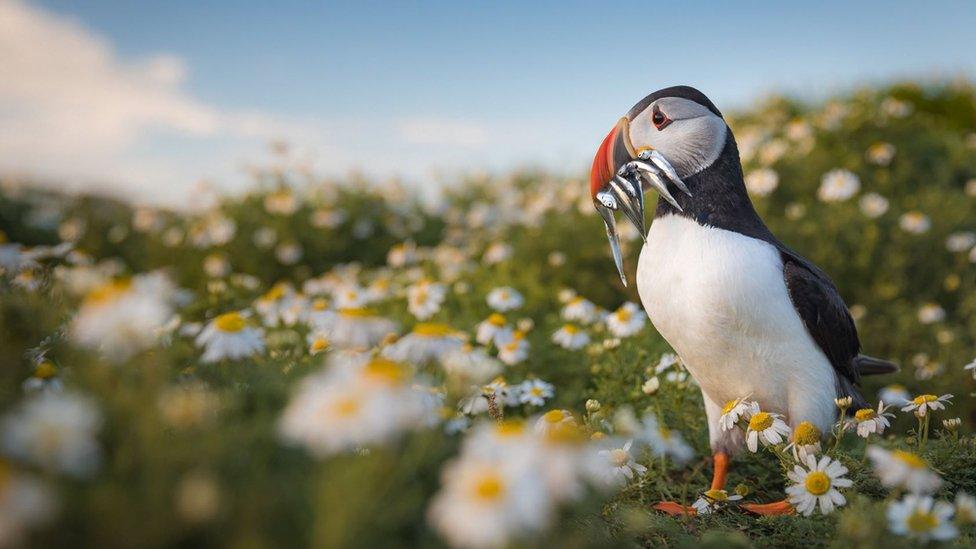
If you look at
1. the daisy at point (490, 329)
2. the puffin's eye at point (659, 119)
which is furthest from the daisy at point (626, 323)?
the puffin's eye at point (659, 119)

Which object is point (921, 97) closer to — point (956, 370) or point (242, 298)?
point (956, 370)

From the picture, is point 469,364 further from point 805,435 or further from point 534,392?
point 805,435

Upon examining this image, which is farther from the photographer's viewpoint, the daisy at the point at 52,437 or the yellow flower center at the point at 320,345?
the yellow flower center at the point at 320,345

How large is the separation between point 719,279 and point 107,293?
198 cm

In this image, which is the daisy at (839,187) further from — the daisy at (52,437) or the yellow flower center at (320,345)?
the daisy at (52,437)

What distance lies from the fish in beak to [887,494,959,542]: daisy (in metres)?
1.36

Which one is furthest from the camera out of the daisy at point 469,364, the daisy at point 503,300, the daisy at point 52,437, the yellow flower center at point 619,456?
the daisy at point 503,300

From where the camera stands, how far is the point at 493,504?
1170 millimetres

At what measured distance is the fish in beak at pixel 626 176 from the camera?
9.63 ft

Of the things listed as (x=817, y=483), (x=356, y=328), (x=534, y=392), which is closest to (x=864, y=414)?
(x=817, y=483)

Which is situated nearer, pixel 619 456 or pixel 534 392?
pixel 619 456

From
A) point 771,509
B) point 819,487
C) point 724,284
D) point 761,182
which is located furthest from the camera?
point 761,182

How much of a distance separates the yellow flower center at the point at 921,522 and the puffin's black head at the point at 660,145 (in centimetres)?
140

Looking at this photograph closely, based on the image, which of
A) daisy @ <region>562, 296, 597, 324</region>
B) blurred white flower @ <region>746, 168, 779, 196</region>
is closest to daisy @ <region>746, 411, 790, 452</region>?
daisy @ <region>562, 296, 597, 324</region>
